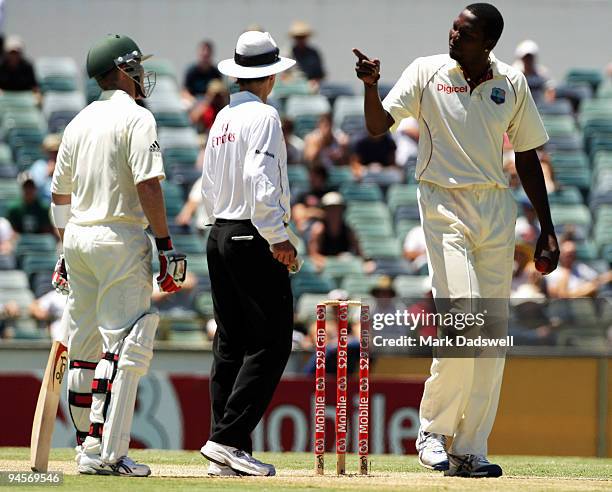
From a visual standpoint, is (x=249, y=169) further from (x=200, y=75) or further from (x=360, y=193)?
(x=200, y=75)

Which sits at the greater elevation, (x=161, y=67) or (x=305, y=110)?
(x=161, y=67)

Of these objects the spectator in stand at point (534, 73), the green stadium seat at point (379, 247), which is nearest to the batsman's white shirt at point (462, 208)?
the green stadium seat at point (379, 247)

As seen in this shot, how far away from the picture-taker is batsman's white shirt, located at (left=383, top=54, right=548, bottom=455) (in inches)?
291

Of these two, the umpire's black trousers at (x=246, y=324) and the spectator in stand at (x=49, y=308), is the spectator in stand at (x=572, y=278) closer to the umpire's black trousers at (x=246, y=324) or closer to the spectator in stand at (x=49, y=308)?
the spectator in stand at (x=49, y=308)

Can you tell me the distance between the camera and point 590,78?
19312 mm

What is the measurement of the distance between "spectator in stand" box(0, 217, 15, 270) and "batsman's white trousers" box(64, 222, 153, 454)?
761cm

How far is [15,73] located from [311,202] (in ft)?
15.3

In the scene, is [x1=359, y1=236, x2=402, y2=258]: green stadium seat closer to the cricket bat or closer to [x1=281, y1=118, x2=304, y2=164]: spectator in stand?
[x1=281, y1=118, x2=304, y2=164]: spectator in stand

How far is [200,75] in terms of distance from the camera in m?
18.4

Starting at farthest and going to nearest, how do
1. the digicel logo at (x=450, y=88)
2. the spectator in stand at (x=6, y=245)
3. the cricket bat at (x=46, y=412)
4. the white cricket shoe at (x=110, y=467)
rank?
the spectator in stand at (x=6, y=245)
the digicel logo at (x=450, y=88)
the cricket bat at (x=46, y=412)
the white cricket shoe at (x=110, y=467)

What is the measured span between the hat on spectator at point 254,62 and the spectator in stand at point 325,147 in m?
8.94

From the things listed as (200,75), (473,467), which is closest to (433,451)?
(473,467)

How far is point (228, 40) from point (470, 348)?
1292 centimetres

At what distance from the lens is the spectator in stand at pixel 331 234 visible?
15.4m
